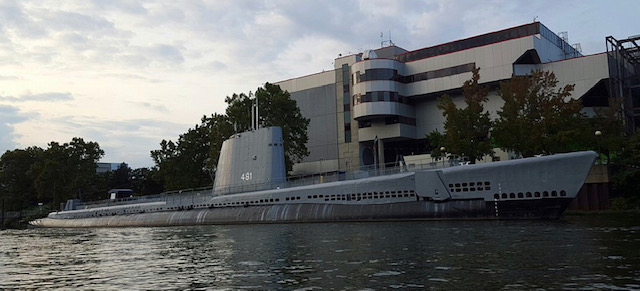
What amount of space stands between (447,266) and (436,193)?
15.3 m

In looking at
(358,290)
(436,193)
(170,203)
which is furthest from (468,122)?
(358,290)

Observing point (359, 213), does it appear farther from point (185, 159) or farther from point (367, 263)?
point (185, 159)

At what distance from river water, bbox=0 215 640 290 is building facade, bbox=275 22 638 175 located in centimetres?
3563

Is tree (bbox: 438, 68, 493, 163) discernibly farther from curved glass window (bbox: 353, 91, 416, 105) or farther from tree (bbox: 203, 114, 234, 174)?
tree (bbox: 203, 114, 234, 174)

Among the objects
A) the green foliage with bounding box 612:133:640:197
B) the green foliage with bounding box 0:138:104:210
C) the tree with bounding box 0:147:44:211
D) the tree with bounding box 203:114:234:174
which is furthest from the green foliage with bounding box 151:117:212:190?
the green foliage with bounding box 612:133:640:197

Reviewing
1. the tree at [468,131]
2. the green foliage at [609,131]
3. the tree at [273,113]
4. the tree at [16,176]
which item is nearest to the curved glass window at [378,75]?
the tree at [273,113]

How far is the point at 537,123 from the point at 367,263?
2835cm

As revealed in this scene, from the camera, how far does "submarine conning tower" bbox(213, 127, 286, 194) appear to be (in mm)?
34906

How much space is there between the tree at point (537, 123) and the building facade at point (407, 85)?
46.1ft

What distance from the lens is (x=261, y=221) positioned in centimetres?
3291

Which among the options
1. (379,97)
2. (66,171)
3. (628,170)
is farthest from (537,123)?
(66,171)

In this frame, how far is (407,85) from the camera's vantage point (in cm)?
6169

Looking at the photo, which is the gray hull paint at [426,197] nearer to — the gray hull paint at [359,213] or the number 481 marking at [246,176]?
the gray hull paint at [359,213]

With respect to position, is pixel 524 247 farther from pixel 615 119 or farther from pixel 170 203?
pixel 615 119
